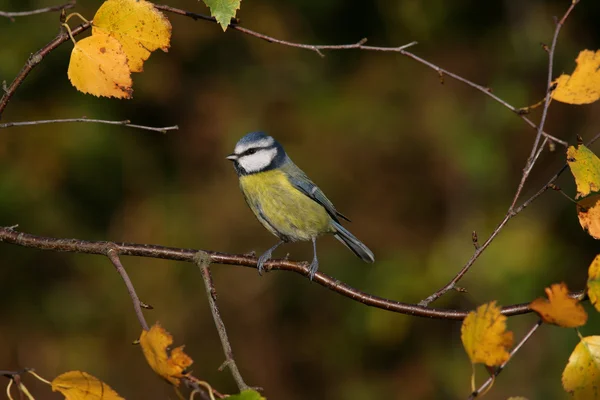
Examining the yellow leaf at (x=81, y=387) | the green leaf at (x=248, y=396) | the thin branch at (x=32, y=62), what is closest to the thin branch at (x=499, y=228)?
the green leaf at (x=248, y=396)

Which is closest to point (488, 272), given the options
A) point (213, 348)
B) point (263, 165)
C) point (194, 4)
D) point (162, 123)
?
point (213, 348)

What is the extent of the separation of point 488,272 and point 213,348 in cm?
216

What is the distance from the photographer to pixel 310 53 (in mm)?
6418

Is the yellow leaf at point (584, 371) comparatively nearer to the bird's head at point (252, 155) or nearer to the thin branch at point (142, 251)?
the thin branch at point (142, 251)

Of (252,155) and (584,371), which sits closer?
(584,371)

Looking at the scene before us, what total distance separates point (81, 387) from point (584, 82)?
1073 millimetres

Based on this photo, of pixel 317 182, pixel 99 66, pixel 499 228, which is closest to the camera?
pixel 99 66

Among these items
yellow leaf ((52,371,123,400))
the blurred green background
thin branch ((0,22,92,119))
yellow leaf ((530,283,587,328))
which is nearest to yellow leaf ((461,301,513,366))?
yellow leaf ((530,283,587,328))

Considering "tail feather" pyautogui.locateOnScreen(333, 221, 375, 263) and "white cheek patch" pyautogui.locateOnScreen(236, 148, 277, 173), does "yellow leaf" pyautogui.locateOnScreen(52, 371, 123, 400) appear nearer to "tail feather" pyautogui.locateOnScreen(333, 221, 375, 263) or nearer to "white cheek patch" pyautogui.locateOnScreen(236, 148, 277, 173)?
"white cheek patch" pyautogui.locateOnScreen(236, 148, 277, 173)

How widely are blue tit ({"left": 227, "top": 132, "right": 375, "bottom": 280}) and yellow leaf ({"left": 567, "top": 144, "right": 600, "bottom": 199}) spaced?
1393 millimetres

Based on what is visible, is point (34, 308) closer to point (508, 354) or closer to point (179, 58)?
point (179, 58)

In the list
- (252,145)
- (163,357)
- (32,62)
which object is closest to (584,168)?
(163,357)

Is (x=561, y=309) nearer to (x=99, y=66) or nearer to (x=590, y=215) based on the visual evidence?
(x=590, y=215)

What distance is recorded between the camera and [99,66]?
1.32 m
